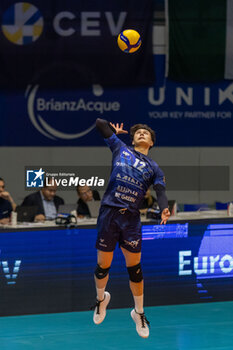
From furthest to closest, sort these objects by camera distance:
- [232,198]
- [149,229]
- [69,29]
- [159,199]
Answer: [232,198] → [69,29] → [149,229] → [159,199]

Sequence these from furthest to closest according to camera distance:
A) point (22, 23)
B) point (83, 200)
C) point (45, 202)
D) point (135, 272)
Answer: point (22, 23)
point (83, 200)
point (45, 202)
point (135, 272)

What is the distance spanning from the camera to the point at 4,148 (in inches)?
701

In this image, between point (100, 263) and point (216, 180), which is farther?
point (216, 180)

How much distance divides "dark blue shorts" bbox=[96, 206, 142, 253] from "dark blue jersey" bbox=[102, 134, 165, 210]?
10cm

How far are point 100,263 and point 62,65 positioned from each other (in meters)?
9.87

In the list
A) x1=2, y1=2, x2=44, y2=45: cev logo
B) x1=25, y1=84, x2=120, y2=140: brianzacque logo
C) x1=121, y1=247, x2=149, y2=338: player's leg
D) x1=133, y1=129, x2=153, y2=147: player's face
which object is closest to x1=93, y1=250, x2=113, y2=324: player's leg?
x1=121, y1=247, x2=149, y2=338: player's leg

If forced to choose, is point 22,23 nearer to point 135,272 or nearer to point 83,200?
point 83,200

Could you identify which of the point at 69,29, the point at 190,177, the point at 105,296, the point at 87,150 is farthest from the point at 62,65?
the point at 105,296

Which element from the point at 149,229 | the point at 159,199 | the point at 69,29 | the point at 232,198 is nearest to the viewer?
the point at 159,199

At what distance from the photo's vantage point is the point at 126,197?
7957 millimetres

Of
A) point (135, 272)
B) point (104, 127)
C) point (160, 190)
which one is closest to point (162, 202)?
point (160, 190)

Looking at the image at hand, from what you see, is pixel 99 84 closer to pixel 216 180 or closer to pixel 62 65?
pixel 62 65

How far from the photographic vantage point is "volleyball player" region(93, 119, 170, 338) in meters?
7.97

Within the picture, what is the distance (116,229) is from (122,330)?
10.2 feet
